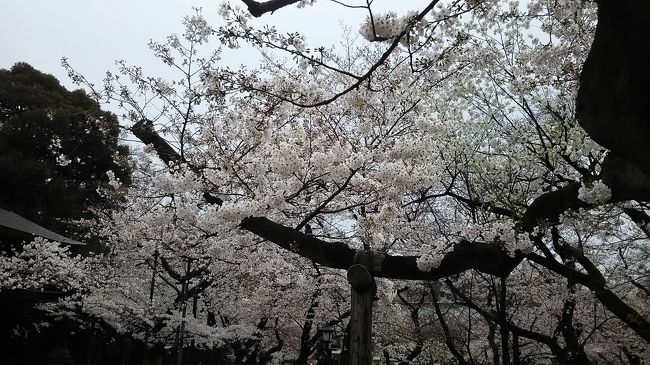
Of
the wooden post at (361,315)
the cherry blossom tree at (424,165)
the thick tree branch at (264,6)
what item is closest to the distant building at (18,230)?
the cherry blossom tree at (424,165)

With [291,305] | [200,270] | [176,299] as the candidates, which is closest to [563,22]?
[291,305]

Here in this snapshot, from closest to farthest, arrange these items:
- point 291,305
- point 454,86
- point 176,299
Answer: point 454,86 → point 291,305 → point 176,299

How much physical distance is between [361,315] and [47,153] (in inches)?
530

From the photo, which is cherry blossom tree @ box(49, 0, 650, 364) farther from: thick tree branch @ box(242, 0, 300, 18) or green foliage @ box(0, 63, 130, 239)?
green foliage @ box(0, 63, 130, 239)

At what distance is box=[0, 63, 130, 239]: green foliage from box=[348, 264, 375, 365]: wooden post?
9.95 meters

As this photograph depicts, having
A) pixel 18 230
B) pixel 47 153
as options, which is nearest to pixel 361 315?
pixel 18 230

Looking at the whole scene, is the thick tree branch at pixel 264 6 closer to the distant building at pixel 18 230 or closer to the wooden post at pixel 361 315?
the wooden post at pixel 361 315

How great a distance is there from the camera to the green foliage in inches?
546

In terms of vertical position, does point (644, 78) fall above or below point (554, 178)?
below

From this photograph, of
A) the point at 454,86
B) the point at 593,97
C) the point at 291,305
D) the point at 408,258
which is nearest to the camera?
the point at 593,97

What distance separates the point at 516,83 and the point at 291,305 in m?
7.59

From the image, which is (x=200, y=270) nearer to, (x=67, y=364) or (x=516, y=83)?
(x=67, y=364)

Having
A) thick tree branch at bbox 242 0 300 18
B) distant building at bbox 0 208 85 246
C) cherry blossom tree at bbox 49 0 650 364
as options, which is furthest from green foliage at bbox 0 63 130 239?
thick tree branch at bbox 242 0 300 18

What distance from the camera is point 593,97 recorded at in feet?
7.61
